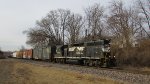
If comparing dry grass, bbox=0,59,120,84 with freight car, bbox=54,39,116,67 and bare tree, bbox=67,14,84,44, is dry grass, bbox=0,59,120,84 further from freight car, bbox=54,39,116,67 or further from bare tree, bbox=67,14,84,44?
bare tree, bbox=67,14,84,44

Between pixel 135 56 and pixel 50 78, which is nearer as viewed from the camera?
pixel 50 78

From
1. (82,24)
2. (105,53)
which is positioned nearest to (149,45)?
(105,53)

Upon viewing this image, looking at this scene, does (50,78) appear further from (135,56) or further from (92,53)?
(135,56)

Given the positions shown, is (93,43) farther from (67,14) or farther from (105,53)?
(67,14)

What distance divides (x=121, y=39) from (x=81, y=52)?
16075mm

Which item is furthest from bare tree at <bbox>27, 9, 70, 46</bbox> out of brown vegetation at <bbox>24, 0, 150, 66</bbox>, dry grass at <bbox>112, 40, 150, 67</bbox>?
dry grass at <bbox>112, 40, 150, 67</bbox>

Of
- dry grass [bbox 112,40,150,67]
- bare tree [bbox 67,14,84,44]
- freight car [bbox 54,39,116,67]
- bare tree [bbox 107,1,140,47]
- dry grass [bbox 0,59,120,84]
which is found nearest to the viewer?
dry grass [bbox 0,59,120,84]

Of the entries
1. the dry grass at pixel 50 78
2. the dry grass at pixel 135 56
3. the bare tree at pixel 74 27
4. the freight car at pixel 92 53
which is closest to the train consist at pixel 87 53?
the freight car at pixel 92 53

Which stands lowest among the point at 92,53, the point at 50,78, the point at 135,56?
the point at 50,78

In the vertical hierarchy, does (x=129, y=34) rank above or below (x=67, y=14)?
below

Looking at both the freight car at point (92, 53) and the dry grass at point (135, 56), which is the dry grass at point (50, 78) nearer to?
the freight car at point (92, 53)

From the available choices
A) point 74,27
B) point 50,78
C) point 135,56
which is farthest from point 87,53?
point 74,27

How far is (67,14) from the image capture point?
10450 cm

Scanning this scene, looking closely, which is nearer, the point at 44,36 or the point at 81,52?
the point at 81,52
